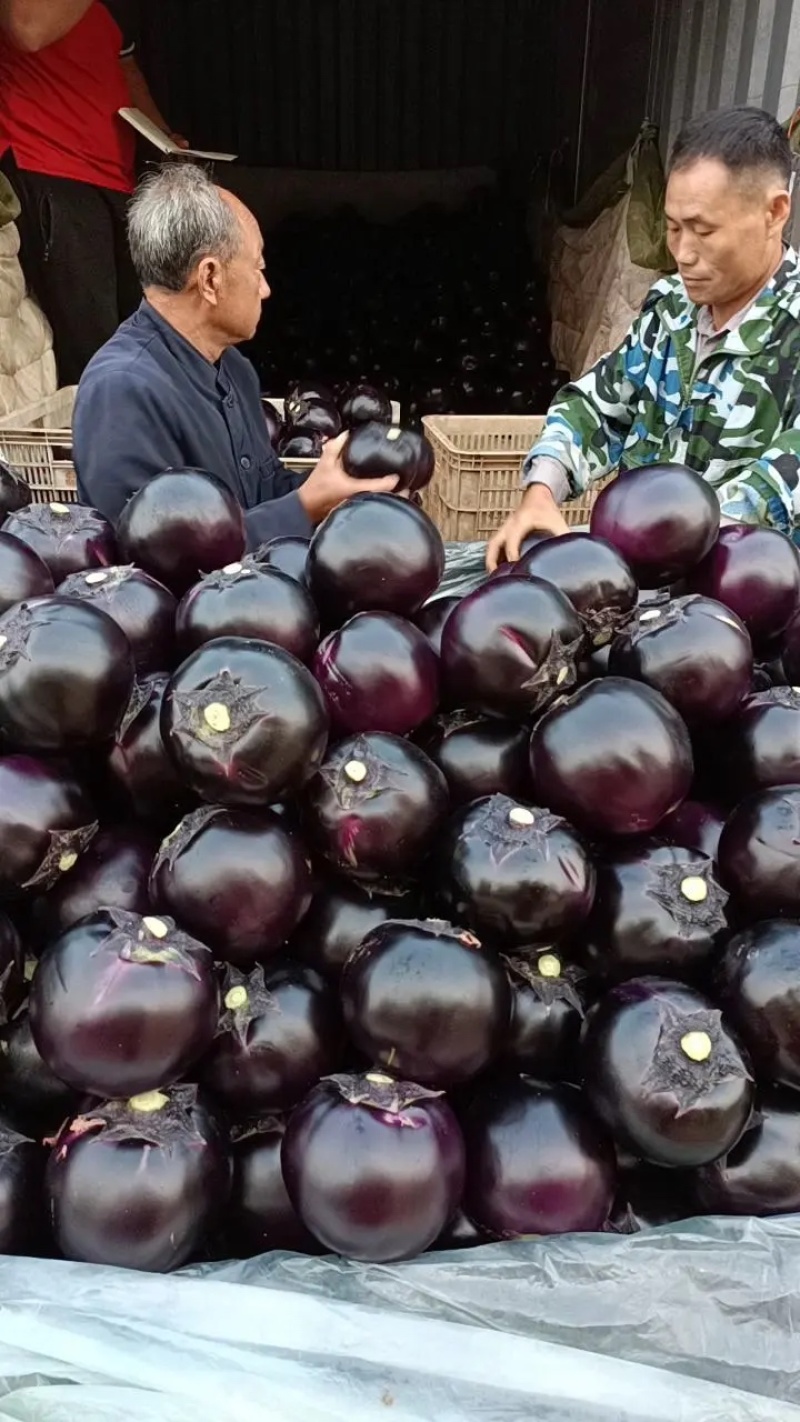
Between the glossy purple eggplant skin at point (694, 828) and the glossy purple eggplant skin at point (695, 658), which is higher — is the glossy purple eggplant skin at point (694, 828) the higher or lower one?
the lower one

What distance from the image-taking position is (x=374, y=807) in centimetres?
88

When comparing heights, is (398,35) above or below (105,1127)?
above

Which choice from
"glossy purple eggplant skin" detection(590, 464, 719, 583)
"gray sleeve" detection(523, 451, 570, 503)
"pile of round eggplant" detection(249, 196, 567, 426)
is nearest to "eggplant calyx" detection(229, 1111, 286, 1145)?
"glossy purple eggplant skin" detection(590, 464, 719, 583)

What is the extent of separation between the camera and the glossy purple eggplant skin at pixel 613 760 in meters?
0.91

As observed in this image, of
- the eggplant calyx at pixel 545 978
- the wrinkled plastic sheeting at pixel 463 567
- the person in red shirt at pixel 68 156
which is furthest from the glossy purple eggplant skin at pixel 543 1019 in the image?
the person in red shirt at pixel 68 156

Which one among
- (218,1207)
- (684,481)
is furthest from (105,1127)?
(684,481)

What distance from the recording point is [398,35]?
6406mm

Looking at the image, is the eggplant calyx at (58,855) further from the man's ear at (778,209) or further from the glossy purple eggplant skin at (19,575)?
the man's ear at (778,209)

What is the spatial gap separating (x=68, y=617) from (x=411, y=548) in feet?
1.14

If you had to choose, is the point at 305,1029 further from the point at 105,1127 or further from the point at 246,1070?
the point at 105,1127

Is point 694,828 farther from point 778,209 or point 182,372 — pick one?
point 182,372

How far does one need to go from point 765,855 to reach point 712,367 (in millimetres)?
1593

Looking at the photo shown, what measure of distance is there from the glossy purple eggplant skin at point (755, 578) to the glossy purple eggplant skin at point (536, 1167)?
0.57m

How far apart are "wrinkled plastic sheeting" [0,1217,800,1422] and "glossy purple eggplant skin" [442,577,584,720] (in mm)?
457
